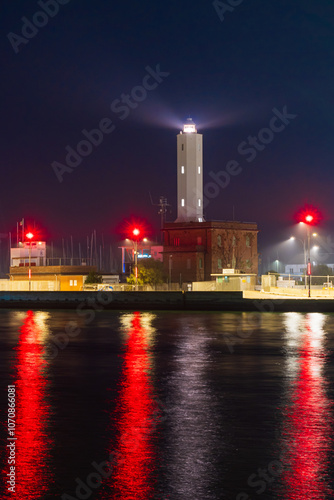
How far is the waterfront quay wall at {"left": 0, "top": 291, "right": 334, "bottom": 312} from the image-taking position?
1836 inches

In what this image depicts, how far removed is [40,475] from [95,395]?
18.4 feet

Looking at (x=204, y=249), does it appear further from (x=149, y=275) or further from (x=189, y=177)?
(x=189, y=177)

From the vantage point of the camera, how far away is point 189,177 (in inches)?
4993

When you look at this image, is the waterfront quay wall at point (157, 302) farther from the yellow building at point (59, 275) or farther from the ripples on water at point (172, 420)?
the yellow building at point (59, 275)

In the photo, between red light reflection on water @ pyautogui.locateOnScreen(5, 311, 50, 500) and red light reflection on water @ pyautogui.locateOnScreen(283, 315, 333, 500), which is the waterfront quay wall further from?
red light reflection on water @ pyautogui.locateOnScreen(5, 311, 50, 500)

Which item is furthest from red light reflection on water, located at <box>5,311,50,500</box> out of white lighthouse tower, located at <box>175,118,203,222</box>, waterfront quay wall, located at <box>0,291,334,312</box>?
white lighthouse tower, located at <box>175,118,203,222</box>

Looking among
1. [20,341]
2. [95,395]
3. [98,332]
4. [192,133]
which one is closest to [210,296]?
[98,332]

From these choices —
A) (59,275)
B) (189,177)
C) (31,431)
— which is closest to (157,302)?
(31,431)

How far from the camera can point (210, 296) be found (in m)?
50.1

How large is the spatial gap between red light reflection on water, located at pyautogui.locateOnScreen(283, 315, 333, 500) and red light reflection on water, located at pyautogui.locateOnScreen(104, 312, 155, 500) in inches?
65.8

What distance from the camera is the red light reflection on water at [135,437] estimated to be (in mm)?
8258

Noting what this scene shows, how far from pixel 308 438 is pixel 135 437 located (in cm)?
248

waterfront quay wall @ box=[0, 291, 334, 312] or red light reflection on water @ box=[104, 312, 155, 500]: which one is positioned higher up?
waterfront quay wall @ box=[0, 291, 334, 312]

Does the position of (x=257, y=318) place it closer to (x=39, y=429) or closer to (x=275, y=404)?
(x=275, y=404)
